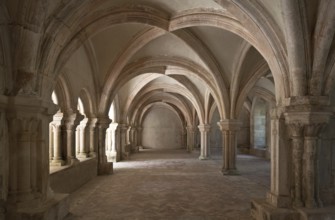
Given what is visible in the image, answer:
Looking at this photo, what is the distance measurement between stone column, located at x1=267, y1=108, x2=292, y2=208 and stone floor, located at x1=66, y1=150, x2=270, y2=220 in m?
0.75

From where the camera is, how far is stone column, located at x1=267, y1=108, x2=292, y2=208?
14.4ft

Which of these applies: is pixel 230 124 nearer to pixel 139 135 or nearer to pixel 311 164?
pixel 311 164

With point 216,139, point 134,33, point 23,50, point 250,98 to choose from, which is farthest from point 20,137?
point 216,139

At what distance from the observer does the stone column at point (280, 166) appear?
4375 mm

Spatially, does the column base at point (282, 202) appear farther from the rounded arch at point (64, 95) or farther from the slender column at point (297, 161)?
the rounded arch at point (64, 95)

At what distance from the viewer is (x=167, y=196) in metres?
6.38

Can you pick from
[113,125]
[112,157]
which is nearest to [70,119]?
[113,125]

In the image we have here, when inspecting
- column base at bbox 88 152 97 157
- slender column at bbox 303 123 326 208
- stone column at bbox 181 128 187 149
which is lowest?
stone column at bbox 181 128 187 149

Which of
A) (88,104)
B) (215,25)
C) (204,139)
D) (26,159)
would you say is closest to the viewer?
(26,159)

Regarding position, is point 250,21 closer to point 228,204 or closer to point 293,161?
point 293,161

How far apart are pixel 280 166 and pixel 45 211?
3.57 metres

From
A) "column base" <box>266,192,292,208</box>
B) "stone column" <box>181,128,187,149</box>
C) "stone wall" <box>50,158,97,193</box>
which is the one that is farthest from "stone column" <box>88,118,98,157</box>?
"stone column" <box>181,128,187,149</box>

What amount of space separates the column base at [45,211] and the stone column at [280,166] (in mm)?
3384

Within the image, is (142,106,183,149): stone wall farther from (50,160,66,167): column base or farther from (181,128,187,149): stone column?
(50,160,66,167): column base
